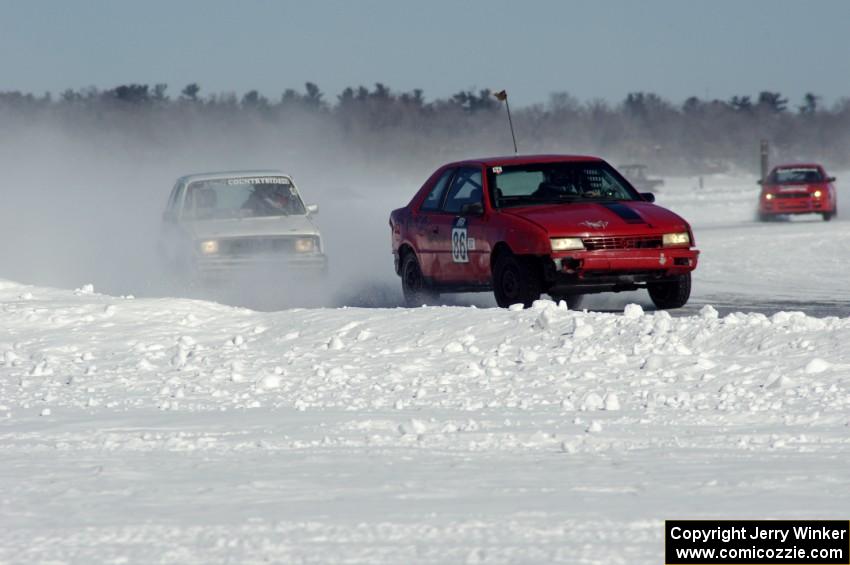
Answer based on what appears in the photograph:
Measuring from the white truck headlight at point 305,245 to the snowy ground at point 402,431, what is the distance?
11.8ft

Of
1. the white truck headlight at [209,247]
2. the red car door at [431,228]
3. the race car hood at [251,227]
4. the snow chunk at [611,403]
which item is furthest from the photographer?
the race car hood at [251,227]

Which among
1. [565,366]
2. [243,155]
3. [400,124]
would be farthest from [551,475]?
[400,124]

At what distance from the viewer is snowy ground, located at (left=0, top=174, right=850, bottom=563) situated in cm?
506

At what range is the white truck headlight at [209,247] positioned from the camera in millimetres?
15227

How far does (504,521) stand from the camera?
514 cm

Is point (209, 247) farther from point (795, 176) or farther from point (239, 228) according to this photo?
point (795, 176)

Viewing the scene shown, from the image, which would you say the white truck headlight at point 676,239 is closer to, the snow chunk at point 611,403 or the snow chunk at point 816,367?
the snow chunk at point 816,367

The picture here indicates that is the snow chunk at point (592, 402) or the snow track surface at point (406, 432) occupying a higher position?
the snow track surface at point (406, 432)

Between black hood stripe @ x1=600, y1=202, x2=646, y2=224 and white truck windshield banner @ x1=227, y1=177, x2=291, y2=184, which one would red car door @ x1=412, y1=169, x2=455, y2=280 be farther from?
white truck windshield banner @ x1=227, y1=177, x2=291, y2=184

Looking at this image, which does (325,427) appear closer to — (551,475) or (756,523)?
(551,475)

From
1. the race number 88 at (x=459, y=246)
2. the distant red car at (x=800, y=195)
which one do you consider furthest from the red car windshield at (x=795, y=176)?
the race number 88 at (x=459, y=246)

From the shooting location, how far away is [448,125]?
90000 millimetres

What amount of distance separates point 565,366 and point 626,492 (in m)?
3.21

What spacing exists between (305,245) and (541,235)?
14.6 feet
